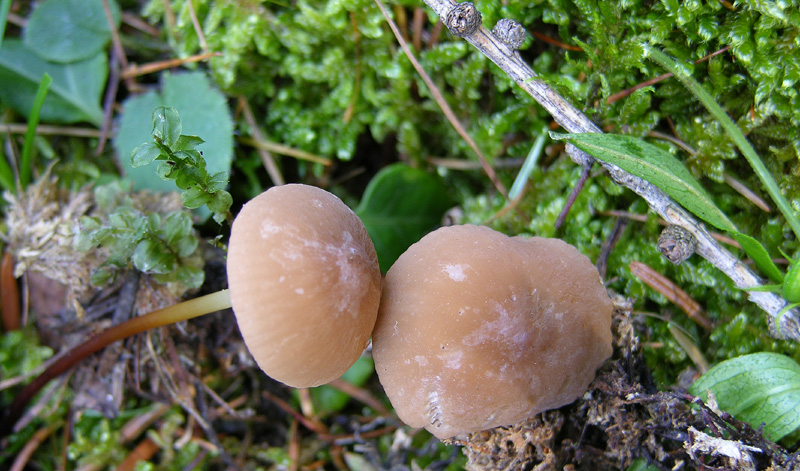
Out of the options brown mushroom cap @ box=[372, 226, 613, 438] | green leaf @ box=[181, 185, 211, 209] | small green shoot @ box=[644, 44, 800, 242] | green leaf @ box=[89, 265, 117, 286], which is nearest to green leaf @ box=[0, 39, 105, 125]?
green leaf @ box=[89, 265, 117, 286]

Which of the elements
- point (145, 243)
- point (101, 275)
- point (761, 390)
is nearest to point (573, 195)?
point (761, 390)

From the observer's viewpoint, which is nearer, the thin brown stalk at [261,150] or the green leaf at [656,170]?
the green leaf at [656,170]

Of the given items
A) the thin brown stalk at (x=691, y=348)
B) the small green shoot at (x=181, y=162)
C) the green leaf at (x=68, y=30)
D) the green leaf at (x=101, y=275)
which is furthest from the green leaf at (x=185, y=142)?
the thin brown stalk at (x=691, y=348)

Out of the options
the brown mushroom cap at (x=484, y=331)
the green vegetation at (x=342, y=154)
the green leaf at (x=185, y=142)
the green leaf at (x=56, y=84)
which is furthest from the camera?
the green leaf at (x=56, y=84)

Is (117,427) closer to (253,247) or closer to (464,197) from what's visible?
(253,247)

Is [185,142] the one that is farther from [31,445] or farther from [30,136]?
[31,445]

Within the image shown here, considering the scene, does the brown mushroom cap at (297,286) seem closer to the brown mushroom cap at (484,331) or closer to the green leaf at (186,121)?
the brown mushroom cap at (484,331)
